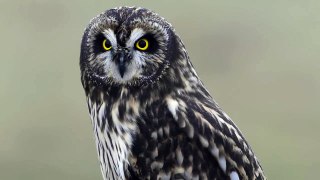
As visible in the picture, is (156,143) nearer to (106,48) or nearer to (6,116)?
(106,48)

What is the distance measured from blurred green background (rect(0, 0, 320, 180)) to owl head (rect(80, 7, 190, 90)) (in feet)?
32.6

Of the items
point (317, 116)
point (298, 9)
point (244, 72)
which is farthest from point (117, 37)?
point (298, 9)

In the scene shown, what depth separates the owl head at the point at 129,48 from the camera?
7.22 meters

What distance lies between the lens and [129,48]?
7.26 meters

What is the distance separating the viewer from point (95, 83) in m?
7.61

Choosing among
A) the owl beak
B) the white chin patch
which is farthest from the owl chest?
the owl beak

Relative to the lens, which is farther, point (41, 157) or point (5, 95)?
point (5, 95)

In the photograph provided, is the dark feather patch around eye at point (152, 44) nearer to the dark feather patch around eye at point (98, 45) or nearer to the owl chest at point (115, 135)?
the dark feather patch around eye at point (98, 45)

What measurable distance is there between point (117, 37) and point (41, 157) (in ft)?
39.1

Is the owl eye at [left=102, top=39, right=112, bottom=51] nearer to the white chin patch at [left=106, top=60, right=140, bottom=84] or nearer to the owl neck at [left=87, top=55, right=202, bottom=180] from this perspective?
the white chin patch at [left=106, top=60, right=140, bottom=84]

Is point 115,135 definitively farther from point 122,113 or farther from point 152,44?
point 152,44

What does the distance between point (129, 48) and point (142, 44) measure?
0.11 metres

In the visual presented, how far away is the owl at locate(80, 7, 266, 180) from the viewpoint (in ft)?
23.8

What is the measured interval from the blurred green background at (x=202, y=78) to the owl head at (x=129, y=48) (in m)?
9.93
